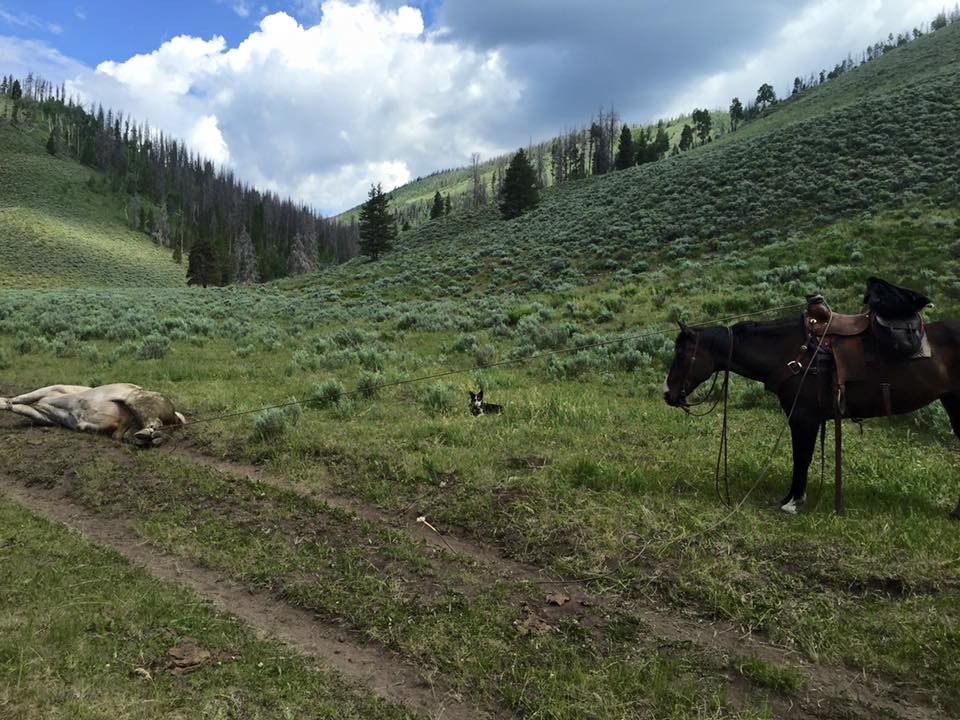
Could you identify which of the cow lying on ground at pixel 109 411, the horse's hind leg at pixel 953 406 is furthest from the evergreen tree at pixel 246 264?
the horse's hind leg at pixel 953 406

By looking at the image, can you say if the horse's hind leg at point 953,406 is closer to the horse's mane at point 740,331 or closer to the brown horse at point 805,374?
the brown horse at point 805,374

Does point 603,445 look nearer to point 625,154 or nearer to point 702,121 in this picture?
point 625,154

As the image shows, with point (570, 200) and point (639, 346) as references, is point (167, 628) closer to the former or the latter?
point (639, 346)

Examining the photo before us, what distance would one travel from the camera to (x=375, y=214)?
56.5 meters

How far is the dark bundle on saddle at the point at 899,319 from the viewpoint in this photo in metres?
5.18

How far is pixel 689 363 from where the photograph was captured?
19.7 ft

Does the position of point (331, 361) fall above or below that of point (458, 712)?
above

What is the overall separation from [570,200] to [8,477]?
54643 mm

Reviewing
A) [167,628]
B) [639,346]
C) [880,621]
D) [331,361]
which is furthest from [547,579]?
[331,361]

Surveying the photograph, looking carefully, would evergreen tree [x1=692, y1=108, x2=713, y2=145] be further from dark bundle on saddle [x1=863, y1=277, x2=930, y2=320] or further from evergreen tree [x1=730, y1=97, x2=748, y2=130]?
dark bundle on saddle [x1=863, y1=277, x2=930, y2=320]

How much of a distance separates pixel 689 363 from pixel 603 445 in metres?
1.95

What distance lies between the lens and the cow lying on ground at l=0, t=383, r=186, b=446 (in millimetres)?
8341

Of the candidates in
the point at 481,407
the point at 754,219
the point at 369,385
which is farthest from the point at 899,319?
the point at 754,219

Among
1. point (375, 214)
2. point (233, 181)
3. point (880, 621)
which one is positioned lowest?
point (880, 621)
